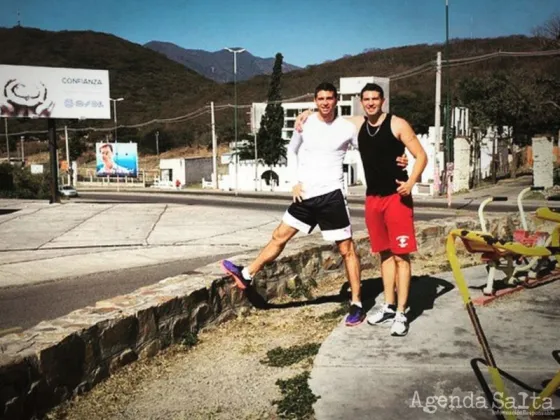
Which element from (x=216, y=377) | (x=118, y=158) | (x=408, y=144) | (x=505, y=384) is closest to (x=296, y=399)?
(x=216, y=377)

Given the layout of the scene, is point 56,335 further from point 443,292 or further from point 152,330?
point 443,292

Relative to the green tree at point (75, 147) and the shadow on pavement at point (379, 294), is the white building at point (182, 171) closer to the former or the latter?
the green tree at point (75, 147)

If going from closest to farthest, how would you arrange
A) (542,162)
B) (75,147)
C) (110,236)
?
(110,236), (542,162), (75,147)

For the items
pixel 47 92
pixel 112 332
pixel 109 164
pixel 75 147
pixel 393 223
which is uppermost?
pixel 75 147

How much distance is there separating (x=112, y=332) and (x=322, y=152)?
6.85 ft

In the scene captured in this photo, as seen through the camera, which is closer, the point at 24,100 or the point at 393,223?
the point at 393,223

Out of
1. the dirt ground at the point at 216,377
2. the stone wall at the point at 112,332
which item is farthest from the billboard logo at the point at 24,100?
the dirt ground at the point at 216,377

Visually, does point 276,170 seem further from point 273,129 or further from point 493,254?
point 493,254

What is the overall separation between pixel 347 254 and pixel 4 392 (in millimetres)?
2722

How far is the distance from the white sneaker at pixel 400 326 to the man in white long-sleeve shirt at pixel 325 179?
1.17 ft

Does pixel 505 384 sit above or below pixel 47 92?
below

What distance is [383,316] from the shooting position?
4.42 meters

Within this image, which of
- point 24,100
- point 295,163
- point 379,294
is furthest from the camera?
point 24,100

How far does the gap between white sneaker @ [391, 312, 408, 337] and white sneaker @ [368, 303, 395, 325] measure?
203mm
